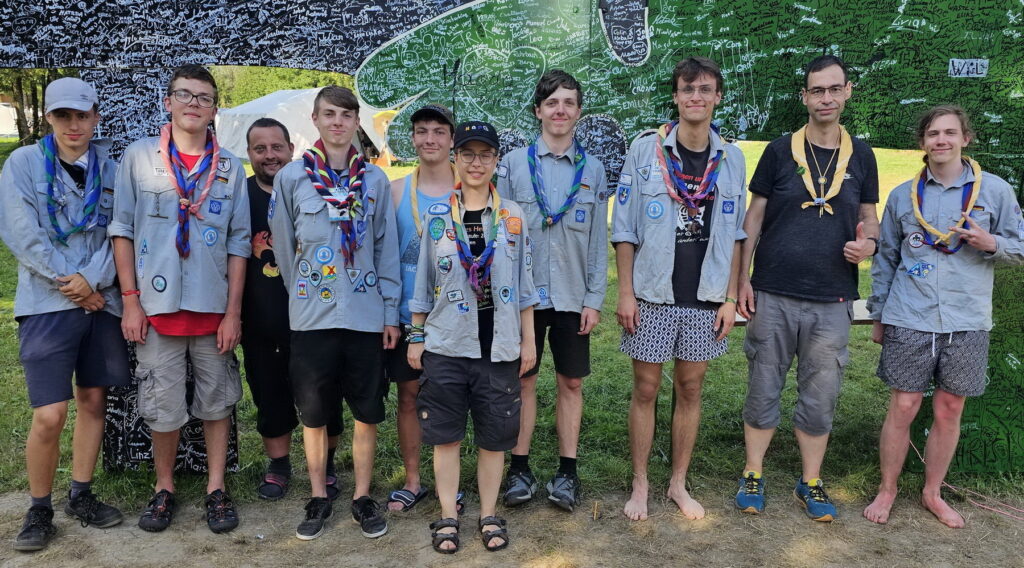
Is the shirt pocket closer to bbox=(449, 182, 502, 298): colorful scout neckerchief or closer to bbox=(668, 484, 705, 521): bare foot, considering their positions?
bbox=(449, 182, 502, 298): colorful scout neckerchief

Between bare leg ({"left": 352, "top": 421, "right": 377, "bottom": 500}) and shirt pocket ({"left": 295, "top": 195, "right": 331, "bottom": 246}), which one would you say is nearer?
shirt pocket ({"left": 295, "top": 195, "right": 331, "bottom": 246})

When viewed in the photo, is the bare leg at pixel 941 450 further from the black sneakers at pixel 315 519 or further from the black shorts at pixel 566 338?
the black sneakers at pixel 315 519

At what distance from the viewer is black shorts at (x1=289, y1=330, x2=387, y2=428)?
3762mm

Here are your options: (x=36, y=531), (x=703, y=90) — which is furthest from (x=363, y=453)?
(x=703, y=90)

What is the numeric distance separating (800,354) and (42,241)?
3.82 meters

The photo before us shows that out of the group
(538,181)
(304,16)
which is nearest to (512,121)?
(538,181)

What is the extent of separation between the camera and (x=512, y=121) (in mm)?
4789

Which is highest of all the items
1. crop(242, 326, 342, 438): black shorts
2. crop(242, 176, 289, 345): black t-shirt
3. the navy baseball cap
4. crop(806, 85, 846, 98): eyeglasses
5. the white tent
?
the white tent

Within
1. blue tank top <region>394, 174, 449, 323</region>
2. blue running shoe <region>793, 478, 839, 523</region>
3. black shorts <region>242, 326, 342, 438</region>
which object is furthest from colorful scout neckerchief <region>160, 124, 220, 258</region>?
blue running shoe <region>793, 478, 839, 523</region>

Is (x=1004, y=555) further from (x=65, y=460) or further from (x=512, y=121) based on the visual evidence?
(x=65, y=460)

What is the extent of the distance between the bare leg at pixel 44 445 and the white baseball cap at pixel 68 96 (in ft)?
4.62

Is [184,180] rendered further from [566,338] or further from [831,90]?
[831,90]

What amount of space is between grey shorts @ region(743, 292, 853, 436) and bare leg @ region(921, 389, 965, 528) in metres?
0.59

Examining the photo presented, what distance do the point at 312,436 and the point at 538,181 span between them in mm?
1731
